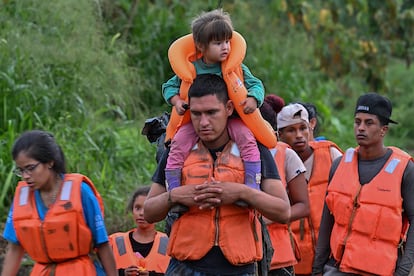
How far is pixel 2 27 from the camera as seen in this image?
36.9ft

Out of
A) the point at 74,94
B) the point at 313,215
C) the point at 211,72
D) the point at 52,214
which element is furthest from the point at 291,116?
the point at 74,94

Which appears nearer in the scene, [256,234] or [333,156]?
[256,234]

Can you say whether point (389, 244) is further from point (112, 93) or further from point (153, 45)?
point (153, 45)

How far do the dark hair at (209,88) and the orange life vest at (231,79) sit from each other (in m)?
0.04

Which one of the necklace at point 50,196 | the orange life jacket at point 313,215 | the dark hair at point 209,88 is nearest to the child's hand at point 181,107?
the dark hair at point 209,88

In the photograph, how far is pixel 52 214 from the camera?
575 cm

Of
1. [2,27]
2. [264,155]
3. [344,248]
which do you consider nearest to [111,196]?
[2,27]

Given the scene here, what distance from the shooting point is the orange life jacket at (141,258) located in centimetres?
708

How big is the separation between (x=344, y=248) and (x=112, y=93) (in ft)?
16.9

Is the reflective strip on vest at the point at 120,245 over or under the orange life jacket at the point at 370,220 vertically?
under

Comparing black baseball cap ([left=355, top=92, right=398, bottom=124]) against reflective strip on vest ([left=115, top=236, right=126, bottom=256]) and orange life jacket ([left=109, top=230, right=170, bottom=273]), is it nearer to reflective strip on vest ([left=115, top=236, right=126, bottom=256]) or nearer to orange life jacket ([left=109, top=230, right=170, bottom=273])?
orange life jacket ([left=109, top=230, right=170, bottom=273])

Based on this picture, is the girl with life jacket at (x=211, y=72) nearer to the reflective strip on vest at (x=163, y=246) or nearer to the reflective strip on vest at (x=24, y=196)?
the reflective strip on vest at (x=24, y=196)

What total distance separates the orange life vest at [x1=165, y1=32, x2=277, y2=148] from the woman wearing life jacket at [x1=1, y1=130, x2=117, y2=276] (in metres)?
0.64

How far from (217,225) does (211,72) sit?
87 centimetres
